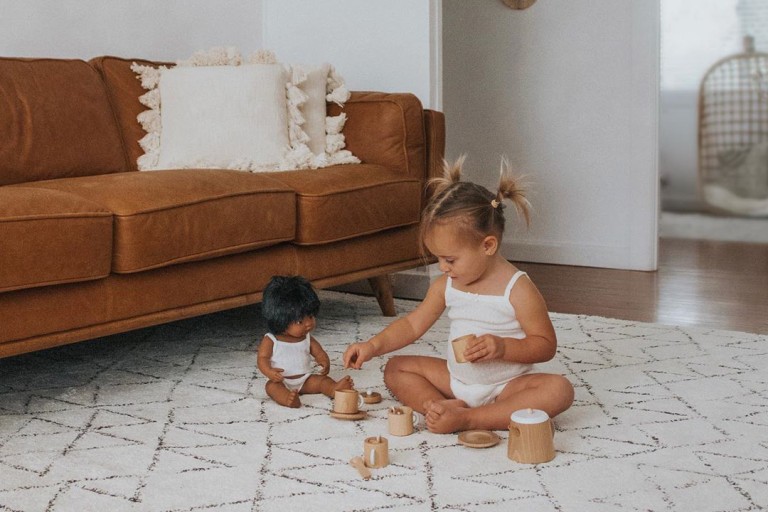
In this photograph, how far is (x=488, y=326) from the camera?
2061mm

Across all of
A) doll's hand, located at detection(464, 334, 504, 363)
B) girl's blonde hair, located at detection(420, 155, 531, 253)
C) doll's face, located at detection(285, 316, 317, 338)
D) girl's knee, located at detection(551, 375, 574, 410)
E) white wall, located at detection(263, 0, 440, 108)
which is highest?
white wall, located at detection(263, 0, 440, 108)

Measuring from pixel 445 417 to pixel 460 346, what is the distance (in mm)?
160

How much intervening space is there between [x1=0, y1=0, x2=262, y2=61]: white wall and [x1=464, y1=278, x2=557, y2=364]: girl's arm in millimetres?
2114

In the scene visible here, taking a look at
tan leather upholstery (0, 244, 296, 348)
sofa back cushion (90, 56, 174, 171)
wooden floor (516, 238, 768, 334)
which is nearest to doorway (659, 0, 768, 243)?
wooden floor (516, 238, 768, 334)

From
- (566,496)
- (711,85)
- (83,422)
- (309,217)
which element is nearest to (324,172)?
(309,217)

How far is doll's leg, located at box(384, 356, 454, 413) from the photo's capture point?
6.94ft

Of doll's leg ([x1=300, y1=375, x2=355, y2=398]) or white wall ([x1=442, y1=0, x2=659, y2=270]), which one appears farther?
white wall ([x1=442, y1=0, x2=659, y2=270])

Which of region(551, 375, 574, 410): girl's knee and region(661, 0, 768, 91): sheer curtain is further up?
region(661, 0, 768, 91): sheer curtain

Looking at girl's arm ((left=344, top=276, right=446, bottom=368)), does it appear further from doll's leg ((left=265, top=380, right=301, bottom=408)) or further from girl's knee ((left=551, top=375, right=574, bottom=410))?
girl's knee ((left=551, top=375, right=574, bottom=410))

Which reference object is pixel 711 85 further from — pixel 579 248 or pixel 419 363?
pixel 419 363

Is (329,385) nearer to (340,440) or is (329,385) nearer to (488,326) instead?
(340,440)

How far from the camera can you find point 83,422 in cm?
212

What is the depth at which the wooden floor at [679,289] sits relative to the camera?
3.21m

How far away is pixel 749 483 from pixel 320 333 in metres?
1.57
